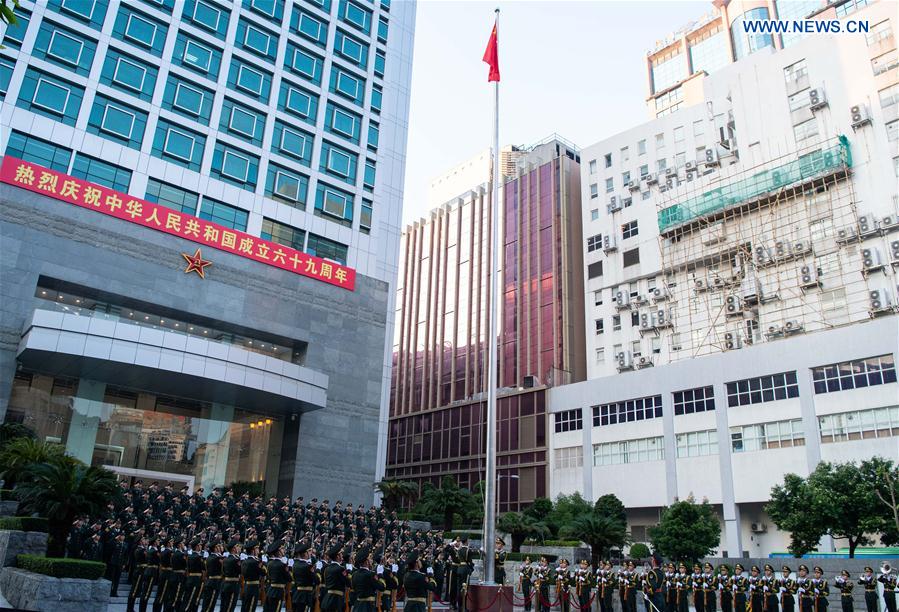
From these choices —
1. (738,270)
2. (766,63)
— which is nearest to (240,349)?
(738,270)

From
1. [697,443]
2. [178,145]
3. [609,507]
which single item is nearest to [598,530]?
[609,507]

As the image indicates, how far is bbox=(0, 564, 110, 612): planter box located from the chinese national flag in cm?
1810

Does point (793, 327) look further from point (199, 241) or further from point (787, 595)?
point (199, 241)

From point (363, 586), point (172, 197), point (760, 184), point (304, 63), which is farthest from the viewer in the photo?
point (760, 184)

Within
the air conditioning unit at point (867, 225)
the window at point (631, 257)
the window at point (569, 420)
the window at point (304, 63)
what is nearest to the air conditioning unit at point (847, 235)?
the air conditioning unit at point (867, 225)

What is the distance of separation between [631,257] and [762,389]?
17.4 metres

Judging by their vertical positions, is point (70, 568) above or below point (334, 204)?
below

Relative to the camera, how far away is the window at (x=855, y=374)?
38.2 meters

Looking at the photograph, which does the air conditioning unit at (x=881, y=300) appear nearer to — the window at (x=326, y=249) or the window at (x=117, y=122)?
the window at (x=326, y=249)

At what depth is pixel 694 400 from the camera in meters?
46.2

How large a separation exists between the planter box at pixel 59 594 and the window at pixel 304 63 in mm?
36414

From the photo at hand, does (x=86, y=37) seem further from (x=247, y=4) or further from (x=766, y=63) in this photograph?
(x=766, y=63)

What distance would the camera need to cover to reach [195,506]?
26531mm

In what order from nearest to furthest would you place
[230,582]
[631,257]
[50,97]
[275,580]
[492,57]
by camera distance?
[275,580], [230,582], [492,57], [50,97], [631,257]
